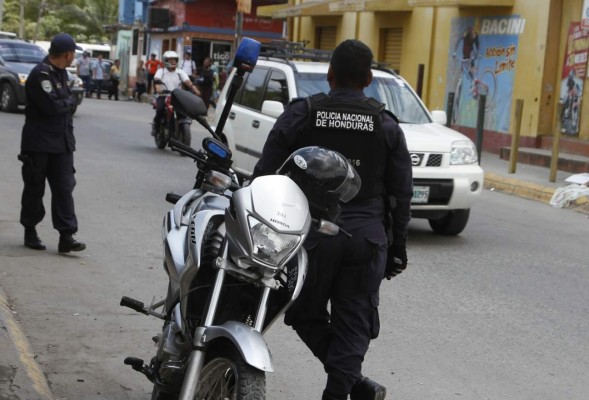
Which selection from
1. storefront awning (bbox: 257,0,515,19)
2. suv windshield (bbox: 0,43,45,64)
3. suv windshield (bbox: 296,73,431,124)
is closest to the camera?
suv windshield (bbox: 296,73,431,124)

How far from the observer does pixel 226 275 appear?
4.08 metres

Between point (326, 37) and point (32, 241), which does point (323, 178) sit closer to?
point (32, 241)

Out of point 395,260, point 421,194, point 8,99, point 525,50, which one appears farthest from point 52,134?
point 8,99

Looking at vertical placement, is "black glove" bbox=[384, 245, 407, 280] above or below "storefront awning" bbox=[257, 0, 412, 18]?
below

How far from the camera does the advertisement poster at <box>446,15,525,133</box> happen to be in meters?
23.1

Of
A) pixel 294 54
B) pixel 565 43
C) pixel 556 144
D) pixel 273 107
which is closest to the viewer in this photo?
pixel 273 107

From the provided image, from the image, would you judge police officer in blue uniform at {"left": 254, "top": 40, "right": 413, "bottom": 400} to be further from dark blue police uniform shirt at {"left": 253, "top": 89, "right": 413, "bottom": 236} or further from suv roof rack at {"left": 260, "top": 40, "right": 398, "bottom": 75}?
suv roof rack at {"left": 260, "top": 40, "right": 398, "bottom": 75}

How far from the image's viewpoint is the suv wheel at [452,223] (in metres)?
11.2

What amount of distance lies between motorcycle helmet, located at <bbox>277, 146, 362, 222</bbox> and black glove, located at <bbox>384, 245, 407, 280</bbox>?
0.71 meters

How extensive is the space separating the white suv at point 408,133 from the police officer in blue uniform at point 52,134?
113 inches

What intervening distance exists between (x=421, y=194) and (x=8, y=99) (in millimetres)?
16664

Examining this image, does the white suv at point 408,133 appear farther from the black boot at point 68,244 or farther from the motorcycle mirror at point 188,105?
the motorcycle mirror at point 188,105

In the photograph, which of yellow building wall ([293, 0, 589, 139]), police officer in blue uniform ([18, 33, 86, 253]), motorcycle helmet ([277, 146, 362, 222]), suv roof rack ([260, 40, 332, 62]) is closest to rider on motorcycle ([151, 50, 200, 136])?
suv roof rack ([260, 40, 332, 62])

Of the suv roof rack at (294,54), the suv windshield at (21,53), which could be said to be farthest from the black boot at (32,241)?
the suv windshield at (21,53)
